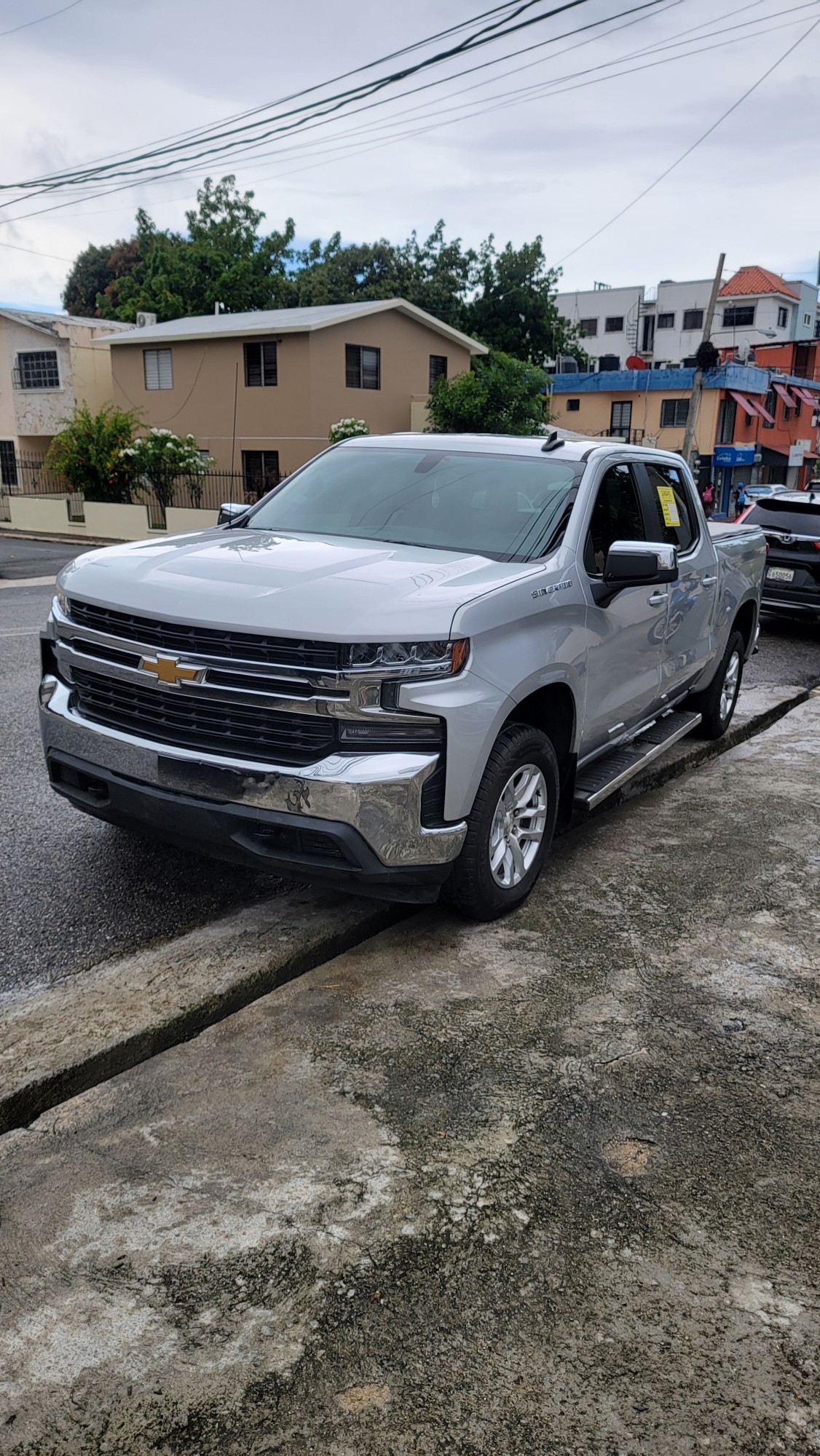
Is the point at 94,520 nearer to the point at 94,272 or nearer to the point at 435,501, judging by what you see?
the point at 435,501

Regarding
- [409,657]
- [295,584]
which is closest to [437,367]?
[295,584]

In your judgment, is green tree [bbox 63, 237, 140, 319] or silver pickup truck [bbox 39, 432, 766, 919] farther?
green tree [bbox 63, 237, 140, 319]

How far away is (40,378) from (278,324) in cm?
1064

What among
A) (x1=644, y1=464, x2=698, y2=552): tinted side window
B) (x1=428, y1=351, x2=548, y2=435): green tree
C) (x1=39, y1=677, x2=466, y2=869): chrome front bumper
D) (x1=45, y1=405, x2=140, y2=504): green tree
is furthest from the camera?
(x1=428, y1=351, x2=548, y2=435): green tree

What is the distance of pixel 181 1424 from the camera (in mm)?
2146

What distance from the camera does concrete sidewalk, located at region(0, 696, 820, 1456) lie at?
220cm

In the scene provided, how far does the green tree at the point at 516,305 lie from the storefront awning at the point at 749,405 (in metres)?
8.20

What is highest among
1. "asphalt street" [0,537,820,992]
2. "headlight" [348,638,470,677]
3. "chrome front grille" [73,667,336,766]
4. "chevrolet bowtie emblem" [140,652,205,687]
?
"headlight" [348,638,470,677]

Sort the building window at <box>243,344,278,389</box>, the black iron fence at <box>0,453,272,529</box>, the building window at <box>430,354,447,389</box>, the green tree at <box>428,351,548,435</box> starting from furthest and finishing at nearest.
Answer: the building window at <box>430,354,447,389</box>
the building window at <box>243,344,278,389</box>
the green tree at <box>428,351,548,435</box>
the black iron fence at <box>0,453,272,529</box>

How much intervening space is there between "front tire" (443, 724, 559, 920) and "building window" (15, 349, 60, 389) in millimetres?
37185

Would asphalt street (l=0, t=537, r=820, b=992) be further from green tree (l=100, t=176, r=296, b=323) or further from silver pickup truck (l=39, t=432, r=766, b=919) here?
green tree (l=100, t=176, r=296, b=323)

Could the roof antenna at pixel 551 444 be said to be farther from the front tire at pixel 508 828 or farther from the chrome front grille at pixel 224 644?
the chrome front grille at pixel 224 644

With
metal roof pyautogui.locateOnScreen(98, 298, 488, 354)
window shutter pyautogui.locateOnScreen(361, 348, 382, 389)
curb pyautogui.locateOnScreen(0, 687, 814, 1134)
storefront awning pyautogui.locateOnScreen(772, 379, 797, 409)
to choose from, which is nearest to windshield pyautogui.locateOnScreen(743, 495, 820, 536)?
curb pyautogui.locateOnScreen(0, 687, 814, 1134)

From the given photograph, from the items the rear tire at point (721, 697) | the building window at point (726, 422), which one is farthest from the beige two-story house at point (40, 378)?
the rear tire at point (721, 697)
